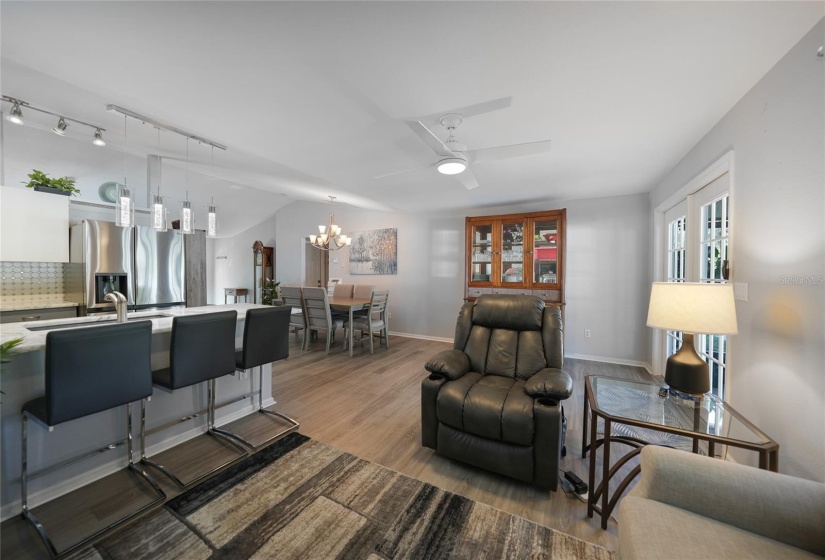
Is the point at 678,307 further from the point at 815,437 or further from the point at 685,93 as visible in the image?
the point at 685,93

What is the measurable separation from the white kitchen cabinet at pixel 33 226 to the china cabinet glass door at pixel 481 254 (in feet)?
15.8

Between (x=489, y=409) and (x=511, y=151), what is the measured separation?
5.61 feet

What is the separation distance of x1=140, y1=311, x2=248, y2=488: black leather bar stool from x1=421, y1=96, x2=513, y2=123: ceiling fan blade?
196 cm

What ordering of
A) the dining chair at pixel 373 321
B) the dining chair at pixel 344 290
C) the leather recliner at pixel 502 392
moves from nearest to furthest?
1. the leather recliner at pixel 502 392
2. the dining chair at pixel 373 321
3. the dining chair at pixel 344 290

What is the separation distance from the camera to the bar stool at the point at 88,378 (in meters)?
1.36

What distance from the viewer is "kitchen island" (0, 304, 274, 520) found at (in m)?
1.52

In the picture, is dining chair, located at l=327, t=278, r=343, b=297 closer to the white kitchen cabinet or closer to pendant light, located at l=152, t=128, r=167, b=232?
the white kitchen cabinet

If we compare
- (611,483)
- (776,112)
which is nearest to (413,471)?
(611,483)

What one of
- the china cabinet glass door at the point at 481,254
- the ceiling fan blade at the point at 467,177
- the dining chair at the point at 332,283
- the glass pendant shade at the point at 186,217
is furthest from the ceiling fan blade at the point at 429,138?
the dining chair at the point at 332,283

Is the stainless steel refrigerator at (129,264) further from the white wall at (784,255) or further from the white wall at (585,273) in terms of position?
the white wall at (784,255)

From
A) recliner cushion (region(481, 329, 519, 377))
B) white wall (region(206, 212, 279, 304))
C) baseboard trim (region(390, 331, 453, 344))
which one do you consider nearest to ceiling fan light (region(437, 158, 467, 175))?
recliner cushion (region(481, 329, 519, 377))

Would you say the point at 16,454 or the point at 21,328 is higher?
the point at 21,328

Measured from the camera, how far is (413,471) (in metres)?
1.90

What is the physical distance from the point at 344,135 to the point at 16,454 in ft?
8.82
